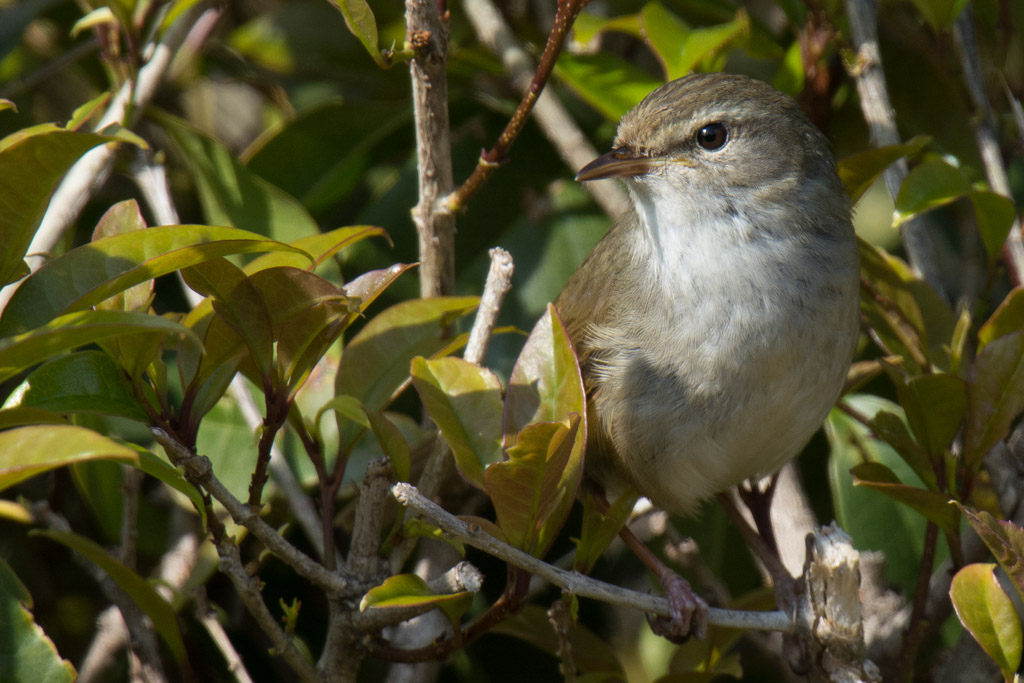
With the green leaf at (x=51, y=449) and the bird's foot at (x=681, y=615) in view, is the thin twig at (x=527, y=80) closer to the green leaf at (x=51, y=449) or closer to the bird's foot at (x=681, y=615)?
the bird's foot at (x=681, y=615)

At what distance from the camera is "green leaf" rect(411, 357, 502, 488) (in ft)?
6.33

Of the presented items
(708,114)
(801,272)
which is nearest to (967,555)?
(801,272)

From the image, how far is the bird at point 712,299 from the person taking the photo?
7.90 ft

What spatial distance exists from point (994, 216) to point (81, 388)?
81.2 inches

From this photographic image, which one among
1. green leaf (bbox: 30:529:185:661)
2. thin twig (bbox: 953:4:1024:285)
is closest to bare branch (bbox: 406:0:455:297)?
green leaf (bbox: 30:529:185:661)

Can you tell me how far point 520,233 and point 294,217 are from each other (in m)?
A: 0.80

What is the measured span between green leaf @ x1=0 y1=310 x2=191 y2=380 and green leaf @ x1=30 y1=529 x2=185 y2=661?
53 cm

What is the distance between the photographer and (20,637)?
6.04 ft

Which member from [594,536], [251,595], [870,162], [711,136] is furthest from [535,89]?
[251,595]

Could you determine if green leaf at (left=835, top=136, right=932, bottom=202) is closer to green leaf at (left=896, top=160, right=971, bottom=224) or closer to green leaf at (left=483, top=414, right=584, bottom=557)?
green leaf at (left=896, top=160, right=971, bottom=224)

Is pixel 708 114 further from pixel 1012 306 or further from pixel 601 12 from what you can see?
pixel 601 12

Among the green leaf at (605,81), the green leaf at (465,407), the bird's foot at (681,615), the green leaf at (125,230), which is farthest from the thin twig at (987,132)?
the green leaf at (125,230)

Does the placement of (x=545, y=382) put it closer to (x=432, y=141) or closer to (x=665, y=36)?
(x=432, y=141)

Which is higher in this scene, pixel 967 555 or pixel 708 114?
pixel 708 114
